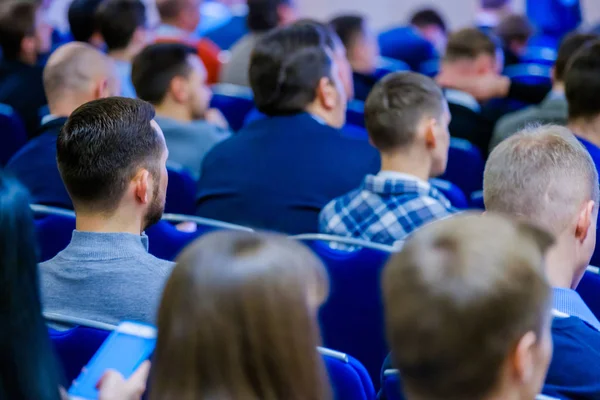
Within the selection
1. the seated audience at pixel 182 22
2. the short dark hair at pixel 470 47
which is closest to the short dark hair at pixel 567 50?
the short dark hair at pixel 470 47

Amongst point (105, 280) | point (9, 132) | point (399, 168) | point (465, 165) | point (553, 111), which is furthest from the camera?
point (9, 132)

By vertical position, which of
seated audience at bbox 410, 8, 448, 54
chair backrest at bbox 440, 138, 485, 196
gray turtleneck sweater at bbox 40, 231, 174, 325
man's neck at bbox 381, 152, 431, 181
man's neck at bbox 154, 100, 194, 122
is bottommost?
seated audience at bbox 410, 8, 448, 54

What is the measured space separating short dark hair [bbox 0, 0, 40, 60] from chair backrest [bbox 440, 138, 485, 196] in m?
2.68

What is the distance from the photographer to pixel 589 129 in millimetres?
3533

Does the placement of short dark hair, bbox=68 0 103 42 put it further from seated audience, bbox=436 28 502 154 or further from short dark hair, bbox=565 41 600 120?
short dark hair, bbox=565 41 600 120

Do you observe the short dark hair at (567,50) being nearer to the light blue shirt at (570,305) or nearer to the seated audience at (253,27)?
the seated audience at (253,27)

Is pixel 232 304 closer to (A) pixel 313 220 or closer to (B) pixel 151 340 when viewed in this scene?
(B) pixel 151 340

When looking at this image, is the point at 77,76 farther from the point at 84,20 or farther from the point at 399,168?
the point at 84,20

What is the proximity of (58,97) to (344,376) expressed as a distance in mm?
2336

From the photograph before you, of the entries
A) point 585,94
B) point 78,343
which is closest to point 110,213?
point 78,343

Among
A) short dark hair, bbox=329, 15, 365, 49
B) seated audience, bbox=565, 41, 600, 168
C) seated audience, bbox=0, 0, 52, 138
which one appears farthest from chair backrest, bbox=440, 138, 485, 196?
seated audience, bbox=0, 0, 52, 138

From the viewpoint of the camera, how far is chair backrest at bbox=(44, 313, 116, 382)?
5.87 feet

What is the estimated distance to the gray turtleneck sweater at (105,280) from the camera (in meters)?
2.01

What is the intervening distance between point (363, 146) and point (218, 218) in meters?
0.56
